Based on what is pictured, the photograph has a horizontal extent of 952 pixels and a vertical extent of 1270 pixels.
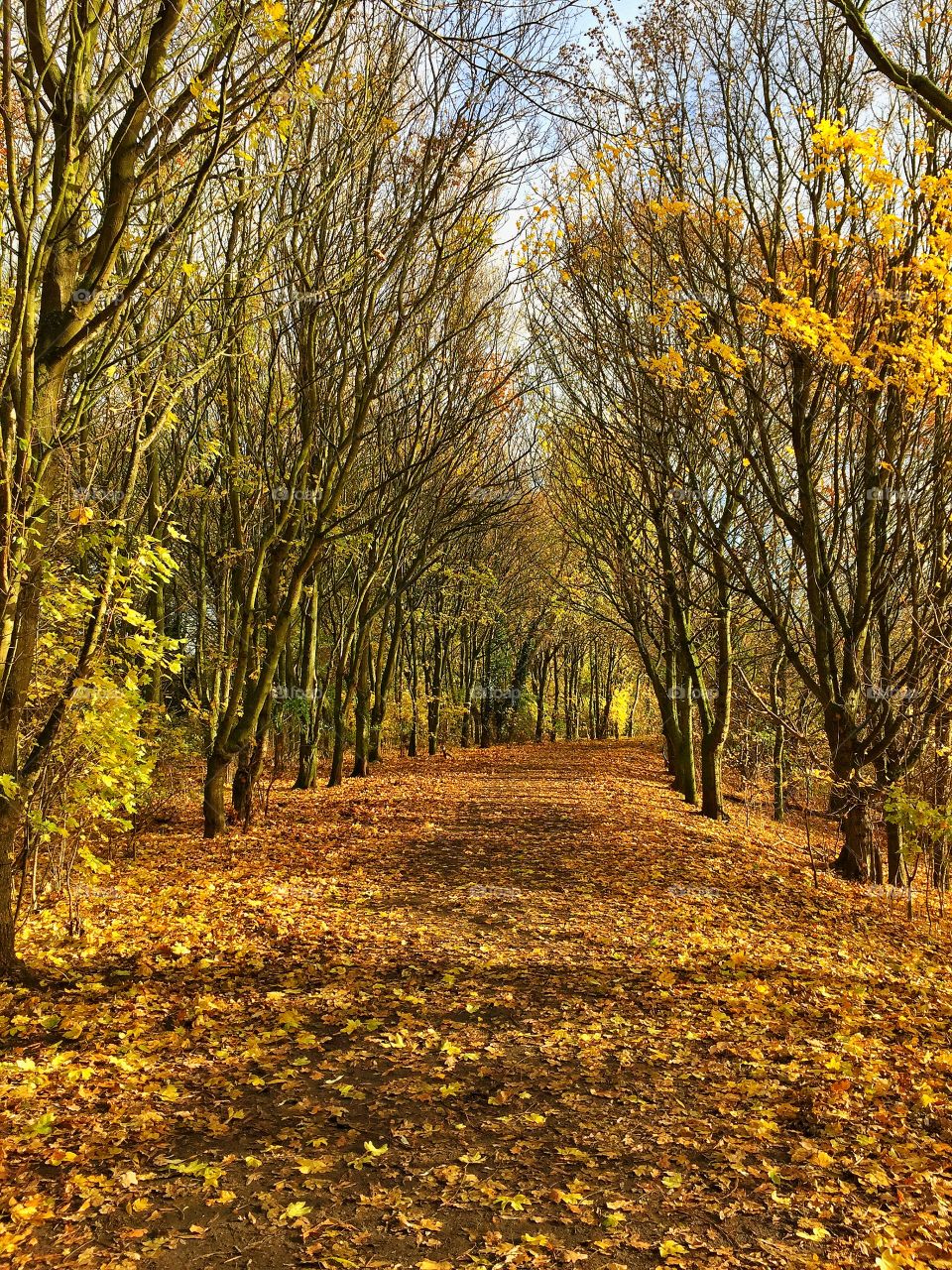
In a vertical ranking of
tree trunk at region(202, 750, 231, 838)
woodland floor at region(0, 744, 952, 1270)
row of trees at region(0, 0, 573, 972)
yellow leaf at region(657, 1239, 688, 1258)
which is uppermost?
row of trees at region(0, 0, 573, 972)

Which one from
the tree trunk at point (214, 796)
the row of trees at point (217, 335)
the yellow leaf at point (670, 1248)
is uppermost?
the row of trees at point (217, 335)

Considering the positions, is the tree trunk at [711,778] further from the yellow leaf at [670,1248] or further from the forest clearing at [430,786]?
the yellow leaf at [670,1248]

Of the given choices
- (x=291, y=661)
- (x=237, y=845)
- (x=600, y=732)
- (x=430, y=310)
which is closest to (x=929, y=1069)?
(x=237, y=845)

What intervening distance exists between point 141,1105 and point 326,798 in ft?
30.7

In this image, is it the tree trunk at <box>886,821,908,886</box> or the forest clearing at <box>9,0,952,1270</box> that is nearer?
the forest clearing at <box>9,0,952,1270</box>

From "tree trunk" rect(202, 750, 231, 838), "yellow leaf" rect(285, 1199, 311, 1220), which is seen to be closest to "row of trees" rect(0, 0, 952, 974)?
"tree trunk" rect(202, 750, 231, 838)

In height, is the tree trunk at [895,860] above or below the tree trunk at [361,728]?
below

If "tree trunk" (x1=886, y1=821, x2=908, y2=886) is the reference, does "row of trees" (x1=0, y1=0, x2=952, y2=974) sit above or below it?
above

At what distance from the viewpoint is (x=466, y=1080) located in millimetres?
4289

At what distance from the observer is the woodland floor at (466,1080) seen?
3.12m

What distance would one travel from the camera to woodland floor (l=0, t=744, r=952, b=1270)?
3117 millimetres

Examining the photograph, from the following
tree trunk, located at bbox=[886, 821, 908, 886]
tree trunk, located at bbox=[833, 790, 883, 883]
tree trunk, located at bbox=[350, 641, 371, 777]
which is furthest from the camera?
tree trunk, located at bbox=[350, 641, 371, 777]

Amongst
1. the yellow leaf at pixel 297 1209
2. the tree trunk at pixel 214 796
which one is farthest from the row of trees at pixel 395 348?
the yellow leaf at pixel 297 1209

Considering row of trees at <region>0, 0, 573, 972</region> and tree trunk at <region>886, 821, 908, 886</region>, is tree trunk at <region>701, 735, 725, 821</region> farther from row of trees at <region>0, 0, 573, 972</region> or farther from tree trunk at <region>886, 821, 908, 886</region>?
row of trees at <region>0, 0, 573, 972</region>
